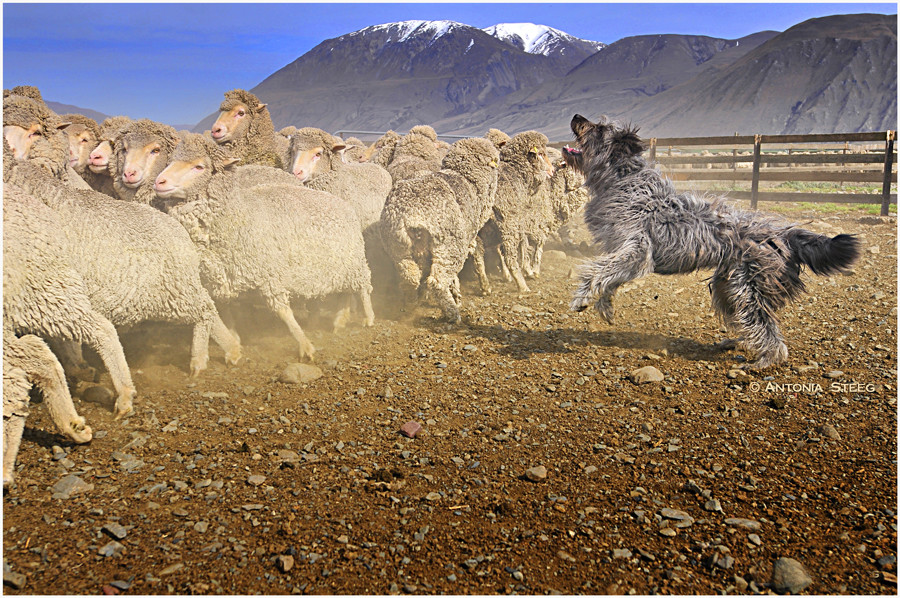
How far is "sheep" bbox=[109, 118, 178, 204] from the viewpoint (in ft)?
16.7

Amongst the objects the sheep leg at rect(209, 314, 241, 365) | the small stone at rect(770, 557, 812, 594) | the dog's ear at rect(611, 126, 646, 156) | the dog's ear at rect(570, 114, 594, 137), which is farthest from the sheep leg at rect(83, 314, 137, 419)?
the dog's ear at rect(611, 126, 646, 156)

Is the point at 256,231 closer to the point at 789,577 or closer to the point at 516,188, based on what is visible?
the point at 516,188

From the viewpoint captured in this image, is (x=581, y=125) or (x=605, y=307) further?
(x=581, y=125)

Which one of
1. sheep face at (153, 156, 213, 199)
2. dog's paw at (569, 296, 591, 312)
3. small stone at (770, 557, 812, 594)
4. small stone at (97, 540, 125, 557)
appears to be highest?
sheep face at (153, 156, 213, 199)

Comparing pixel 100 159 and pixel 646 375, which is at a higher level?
pixel 100 159

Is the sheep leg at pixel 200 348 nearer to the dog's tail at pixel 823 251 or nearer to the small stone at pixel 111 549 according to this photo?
the small stone at pixel 111 549

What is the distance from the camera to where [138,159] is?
5.10 m

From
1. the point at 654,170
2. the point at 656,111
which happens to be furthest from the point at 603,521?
the point at 656,111

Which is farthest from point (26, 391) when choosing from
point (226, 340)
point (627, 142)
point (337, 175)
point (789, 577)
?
point (337, 175)

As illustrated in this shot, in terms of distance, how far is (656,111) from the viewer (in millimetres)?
162625

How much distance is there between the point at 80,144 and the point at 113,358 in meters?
3.53

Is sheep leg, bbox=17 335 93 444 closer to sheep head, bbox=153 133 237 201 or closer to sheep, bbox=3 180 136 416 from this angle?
sheep, bbox=3 180 136 416

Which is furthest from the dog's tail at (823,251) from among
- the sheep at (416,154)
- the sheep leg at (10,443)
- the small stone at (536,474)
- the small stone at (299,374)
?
the sheep leg at (10,443)

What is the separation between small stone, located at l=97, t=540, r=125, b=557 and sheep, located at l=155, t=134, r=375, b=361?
252 centimetres
